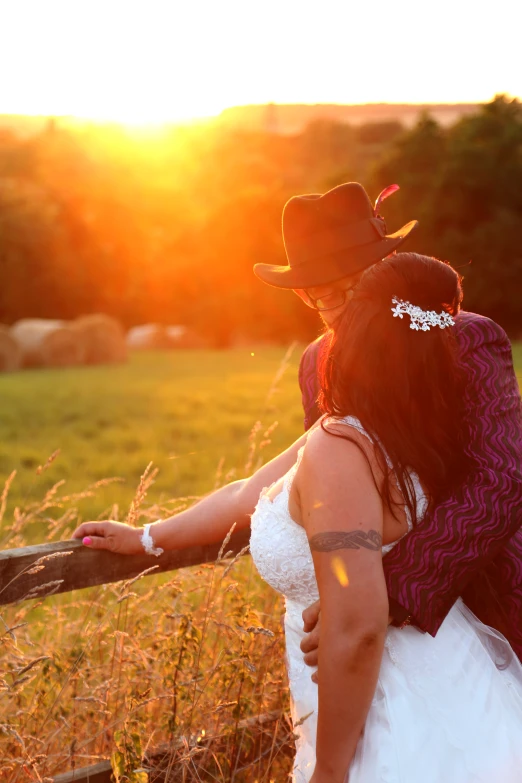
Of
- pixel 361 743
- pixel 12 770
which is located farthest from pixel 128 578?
pixel 361 743

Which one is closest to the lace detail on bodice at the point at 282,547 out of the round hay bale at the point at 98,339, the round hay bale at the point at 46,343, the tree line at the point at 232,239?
the round hay bale at the point at 46,343

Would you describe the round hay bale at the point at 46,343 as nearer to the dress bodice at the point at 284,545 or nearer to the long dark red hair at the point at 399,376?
the dress bodice at the point at 284,545

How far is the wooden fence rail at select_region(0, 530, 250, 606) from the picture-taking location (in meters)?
2.13

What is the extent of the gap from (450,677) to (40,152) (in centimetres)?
6152

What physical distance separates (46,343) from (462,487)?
78.0ft

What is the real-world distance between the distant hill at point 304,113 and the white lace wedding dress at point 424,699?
3973 inches

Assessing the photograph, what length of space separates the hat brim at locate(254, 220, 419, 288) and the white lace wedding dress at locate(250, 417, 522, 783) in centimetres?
90

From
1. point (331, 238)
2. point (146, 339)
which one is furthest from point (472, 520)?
point (146, 339)

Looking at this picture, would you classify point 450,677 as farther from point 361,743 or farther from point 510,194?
point 510,194

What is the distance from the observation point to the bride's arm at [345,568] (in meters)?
1.71

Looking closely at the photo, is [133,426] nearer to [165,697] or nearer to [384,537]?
[165,697]

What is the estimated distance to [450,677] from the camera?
1.95m

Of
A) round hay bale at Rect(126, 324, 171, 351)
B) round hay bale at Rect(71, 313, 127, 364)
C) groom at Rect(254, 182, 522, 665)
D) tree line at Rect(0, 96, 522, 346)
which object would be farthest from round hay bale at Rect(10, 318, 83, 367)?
groom at Rect(254, 182, 522, 665)

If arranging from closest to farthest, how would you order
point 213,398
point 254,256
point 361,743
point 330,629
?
point 330,629, point 361,743, point 213,398, point 254,256
